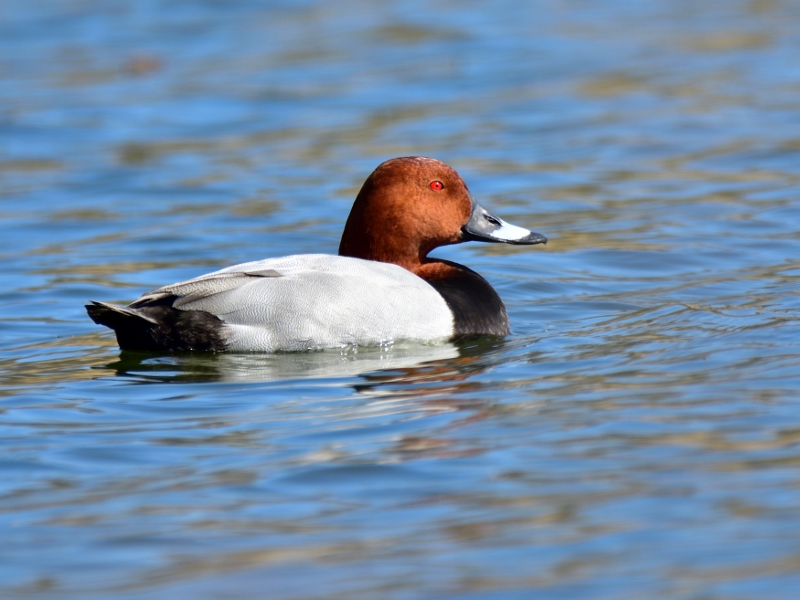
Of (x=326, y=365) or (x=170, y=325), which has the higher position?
(x=170, y=325)

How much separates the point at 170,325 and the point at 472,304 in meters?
1.31

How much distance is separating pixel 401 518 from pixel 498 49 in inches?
426

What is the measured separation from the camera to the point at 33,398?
16.8 ft

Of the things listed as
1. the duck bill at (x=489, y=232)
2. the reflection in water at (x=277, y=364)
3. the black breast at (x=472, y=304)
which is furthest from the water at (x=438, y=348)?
the duck bill at (x=489, y=232)

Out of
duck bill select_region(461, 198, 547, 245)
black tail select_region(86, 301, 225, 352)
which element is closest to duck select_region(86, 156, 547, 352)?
black tail select_region(86, 301, 225, 352)

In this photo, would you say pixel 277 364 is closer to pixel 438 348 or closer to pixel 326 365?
pixel 326 365

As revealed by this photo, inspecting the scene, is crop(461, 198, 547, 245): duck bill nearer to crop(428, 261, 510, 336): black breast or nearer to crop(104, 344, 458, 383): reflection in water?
crop(428, 261, 510, 336): black breast

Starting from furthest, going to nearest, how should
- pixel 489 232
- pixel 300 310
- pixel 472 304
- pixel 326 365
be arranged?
pixel 489 232, pixel 472 304, pixel 300 310, pixel 326 365

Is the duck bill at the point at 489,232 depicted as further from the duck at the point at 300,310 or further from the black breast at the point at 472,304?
the duck at the point at 300,310

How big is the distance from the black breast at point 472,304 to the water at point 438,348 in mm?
128

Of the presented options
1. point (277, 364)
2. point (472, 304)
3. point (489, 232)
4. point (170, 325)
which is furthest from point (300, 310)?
point (489, 232)

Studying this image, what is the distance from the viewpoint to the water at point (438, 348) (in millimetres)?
3391

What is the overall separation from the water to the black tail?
9cm

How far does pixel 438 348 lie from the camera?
571 cm
